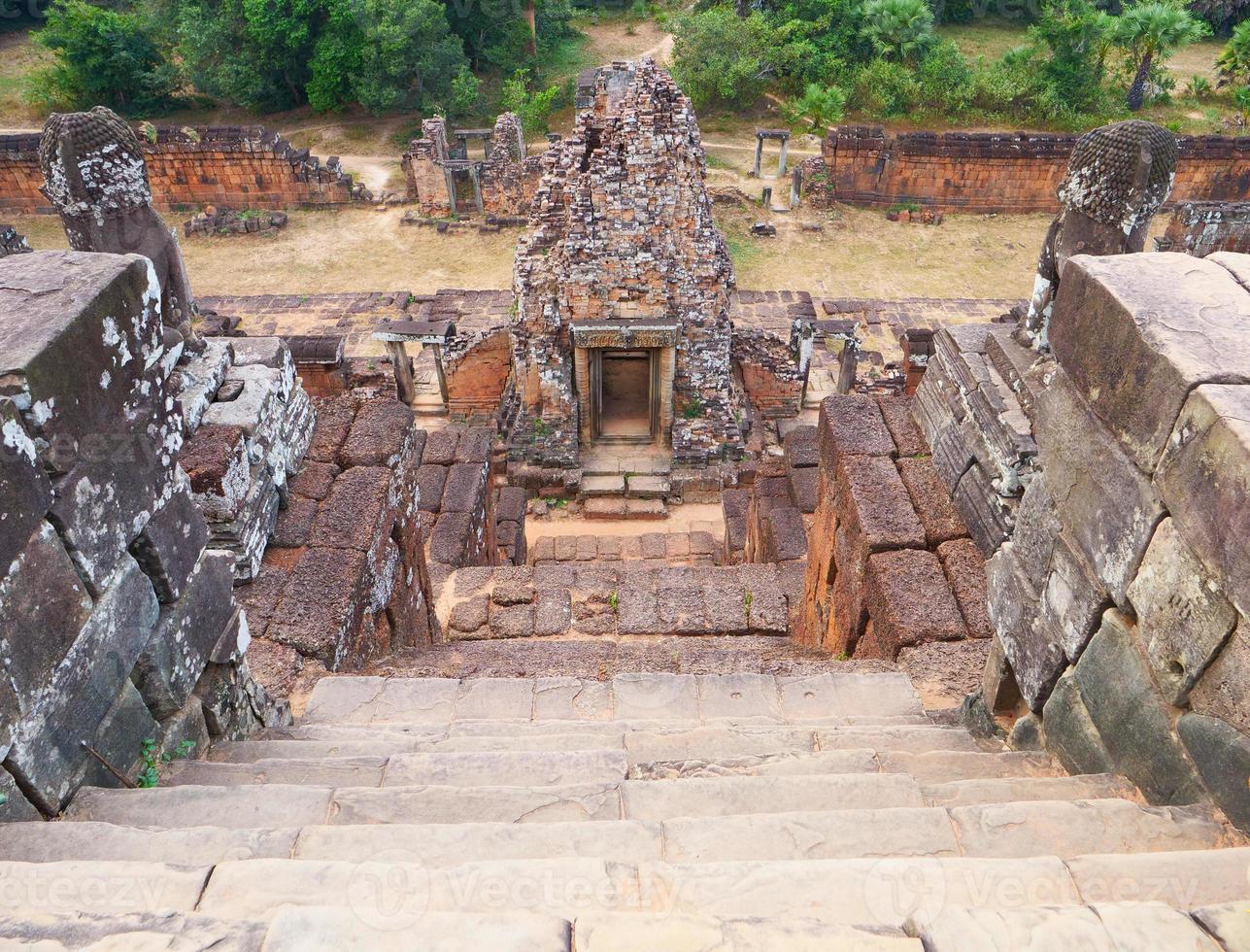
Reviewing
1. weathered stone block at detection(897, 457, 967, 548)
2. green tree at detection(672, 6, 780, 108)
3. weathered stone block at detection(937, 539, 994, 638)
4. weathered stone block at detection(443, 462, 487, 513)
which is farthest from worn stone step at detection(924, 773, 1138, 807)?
green tree at detection(672, 6, 780, 108)

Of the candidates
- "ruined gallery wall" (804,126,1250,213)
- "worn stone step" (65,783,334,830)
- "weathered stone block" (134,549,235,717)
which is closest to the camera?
"worn stone step" (65,783,334,830)

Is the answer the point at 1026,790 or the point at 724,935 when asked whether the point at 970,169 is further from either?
the point at 724,935

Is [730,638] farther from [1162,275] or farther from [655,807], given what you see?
[1162,275]

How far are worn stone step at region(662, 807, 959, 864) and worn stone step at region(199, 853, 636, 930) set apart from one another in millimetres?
358

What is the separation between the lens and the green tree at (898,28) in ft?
82.8

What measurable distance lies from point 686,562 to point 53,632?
7903 mm

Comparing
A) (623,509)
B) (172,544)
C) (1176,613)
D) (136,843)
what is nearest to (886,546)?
(1176,613)

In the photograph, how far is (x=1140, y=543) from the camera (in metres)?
2.37

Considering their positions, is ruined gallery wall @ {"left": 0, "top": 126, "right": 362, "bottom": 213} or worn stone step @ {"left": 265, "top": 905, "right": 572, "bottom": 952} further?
ruined gallery wall @ {"left": 0, "top": 126, "right": 362, "bottom": 213}

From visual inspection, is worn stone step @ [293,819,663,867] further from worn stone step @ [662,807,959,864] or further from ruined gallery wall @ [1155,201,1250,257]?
ruined gallery wall @ [1155,201,1250,257]

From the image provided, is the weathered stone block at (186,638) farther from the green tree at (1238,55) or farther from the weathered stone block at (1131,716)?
the green tree at (1238,55)

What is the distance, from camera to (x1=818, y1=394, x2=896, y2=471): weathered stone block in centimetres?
575

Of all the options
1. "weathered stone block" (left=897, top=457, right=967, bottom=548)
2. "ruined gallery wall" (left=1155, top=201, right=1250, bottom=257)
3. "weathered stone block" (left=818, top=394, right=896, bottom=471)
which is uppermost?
"weathered stone block" (left=818, top=394, right=896, bottom=471)

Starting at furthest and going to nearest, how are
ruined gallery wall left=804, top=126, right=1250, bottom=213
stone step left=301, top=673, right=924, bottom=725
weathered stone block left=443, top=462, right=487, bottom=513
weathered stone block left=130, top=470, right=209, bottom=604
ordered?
1. ruined gallery wall left=804, top=126, right=1250, bottom=213
2. weathered stone block left=443, top=462, right=487, bottom=513
3. stone step left=301, top=673, right=924, bottom=725
4. weathered stone block left=130, top=470, right=209, bottom=604
